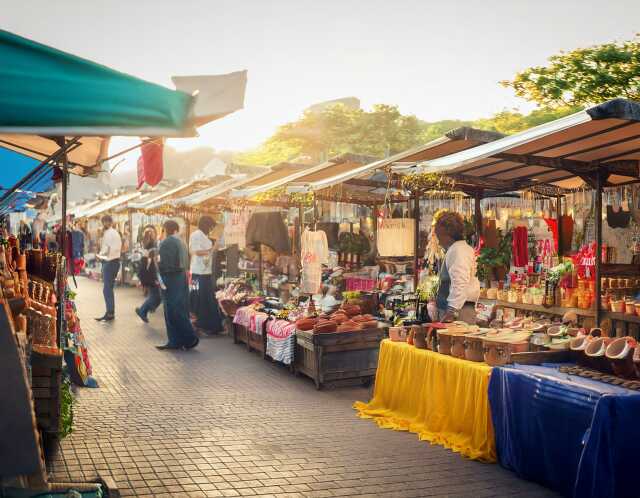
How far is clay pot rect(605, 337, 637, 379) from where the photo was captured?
4949 millimetres

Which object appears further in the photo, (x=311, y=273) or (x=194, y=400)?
(x=311, y=273)

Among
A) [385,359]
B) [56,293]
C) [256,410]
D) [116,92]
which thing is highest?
[116,92]

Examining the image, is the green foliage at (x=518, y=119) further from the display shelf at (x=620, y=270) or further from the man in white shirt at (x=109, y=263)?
the display shelf at (x=620, y=270)

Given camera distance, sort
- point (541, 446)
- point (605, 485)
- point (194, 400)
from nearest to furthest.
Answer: point (605, 485), point (541, 446), point (194, 400)

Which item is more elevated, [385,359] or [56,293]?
[56,293]

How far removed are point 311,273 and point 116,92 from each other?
7.87 metres

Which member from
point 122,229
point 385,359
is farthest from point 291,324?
point 122,229

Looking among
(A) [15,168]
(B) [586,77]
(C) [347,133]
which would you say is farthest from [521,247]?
(C) [347,133]

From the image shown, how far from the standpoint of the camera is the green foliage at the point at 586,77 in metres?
21.6

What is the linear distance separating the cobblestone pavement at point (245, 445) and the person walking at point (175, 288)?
1705mm

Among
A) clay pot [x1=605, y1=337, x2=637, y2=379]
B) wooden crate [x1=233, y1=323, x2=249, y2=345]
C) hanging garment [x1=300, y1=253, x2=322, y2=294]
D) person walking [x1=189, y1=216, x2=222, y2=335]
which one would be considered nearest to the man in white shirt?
person walking [x1=189, y1=216, x2=222, y2=335]

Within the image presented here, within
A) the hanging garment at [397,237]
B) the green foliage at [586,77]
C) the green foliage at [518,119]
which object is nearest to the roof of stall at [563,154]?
the hanging garment at [397,237]

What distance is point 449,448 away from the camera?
590 centimetres

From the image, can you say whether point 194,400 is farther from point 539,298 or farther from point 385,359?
point 539,298
